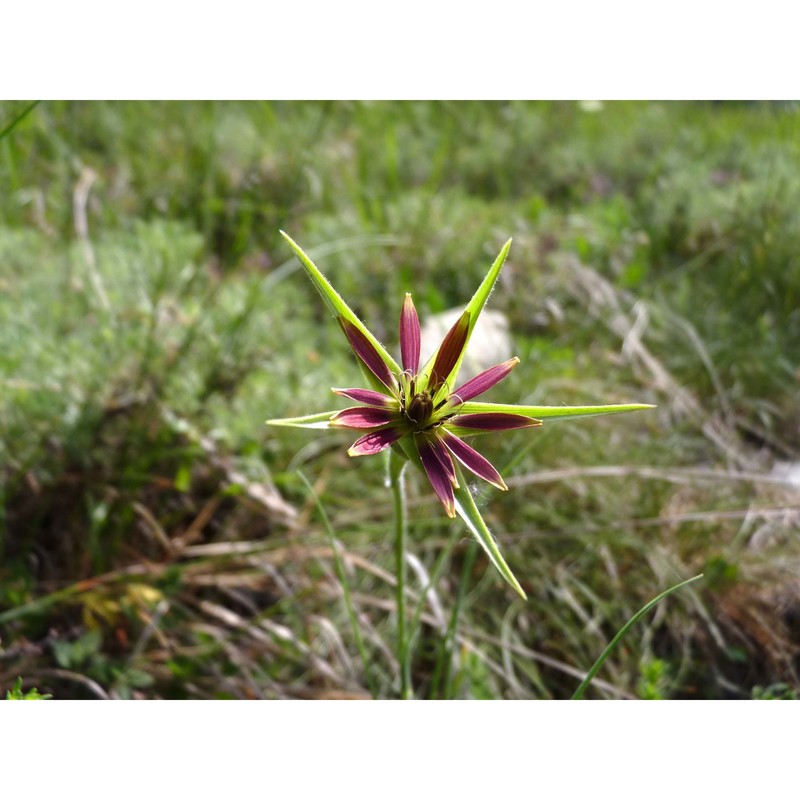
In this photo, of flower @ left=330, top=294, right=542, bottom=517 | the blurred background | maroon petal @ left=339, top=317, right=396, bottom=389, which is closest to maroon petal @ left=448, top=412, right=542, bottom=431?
flower @ left=330, top=294, right=542, bottom=517

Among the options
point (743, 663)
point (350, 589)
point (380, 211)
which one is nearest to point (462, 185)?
point (380, 211)

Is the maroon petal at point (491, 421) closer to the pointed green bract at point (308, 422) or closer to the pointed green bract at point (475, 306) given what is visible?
the pointed green bract at point (475, 306)

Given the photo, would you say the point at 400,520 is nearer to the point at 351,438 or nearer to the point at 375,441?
the point at 375,441

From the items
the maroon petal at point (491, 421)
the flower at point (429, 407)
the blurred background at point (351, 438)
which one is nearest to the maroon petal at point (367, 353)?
the flower at point (429, 407)

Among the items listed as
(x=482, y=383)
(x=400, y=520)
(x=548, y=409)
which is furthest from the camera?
(x=400, y=520)

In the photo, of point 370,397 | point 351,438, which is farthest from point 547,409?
point 351,438

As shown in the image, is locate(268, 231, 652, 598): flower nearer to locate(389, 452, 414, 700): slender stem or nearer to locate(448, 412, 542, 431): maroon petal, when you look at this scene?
locate(448, 412, 542, 431): maroon petal
